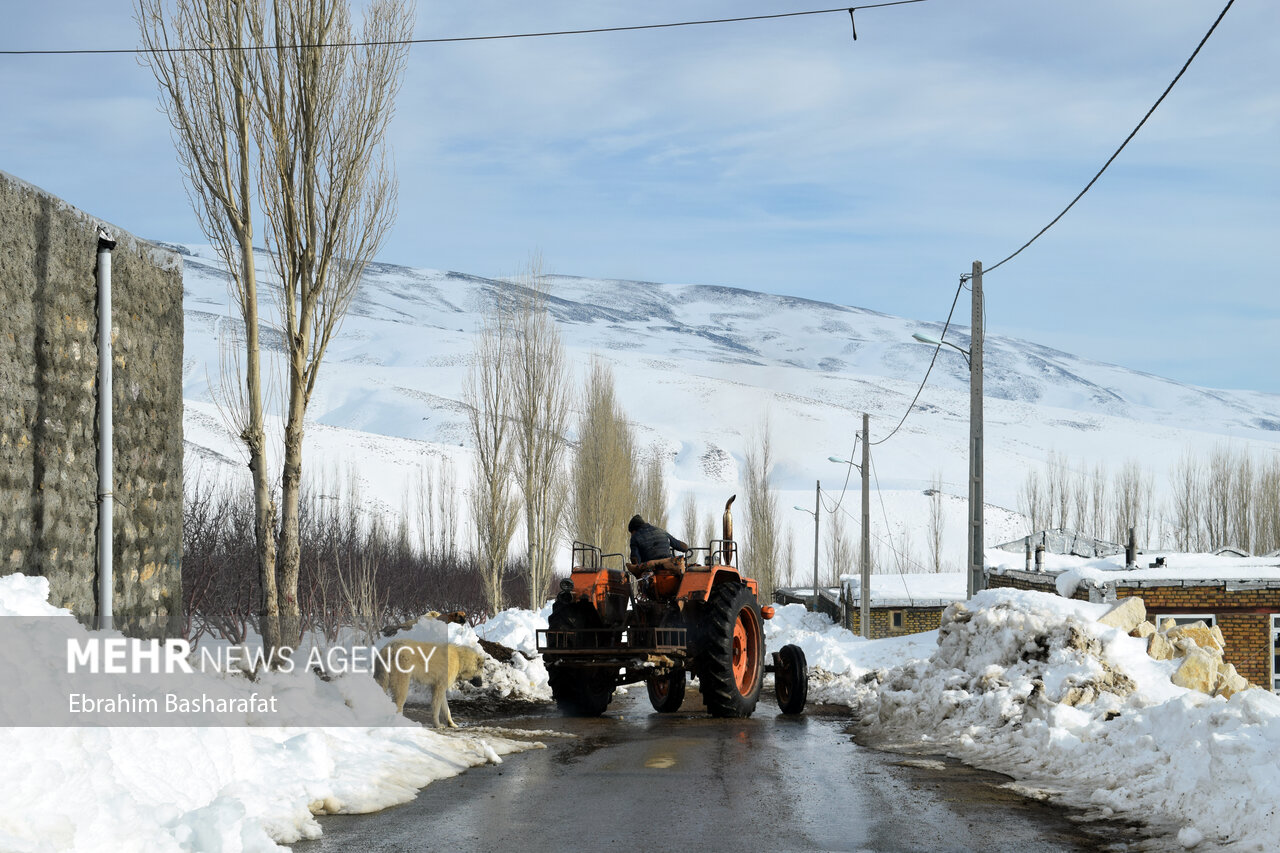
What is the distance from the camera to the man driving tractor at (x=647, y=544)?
15.0 m

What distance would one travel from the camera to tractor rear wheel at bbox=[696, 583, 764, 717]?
13.7 m

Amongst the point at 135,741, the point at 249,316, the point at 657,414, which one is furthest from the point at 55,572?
the point at 657,414

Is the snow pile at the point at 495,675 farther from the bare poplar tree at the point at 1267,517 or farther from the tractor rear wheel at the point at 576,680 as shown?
the bare poplar tree at the point at 1267,517

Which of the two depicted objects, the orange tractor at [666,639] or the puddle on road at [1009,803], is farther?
the orange tractor at [666,639]

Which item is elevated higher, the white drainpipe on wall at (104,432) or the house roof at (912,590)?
the white drainpipe on wall at (104,432)

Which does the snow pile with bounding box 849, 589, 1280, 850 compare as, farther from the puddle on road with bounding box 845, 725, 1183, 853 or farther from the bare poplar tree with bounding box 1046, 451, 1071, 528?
the bare poplar tree with bounding box 1046, 451, 1071, 528

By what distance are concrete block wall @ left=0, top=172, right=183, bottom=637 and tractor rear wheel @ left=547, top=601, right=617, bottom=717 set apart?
475 cm

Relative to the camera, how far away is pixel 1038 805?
8.33 meters

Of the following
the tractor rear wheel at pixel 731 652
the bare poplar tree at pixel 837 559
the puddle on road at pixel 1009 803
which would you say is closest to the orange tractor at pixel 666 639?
the tractor rear wheel at pixel 731 652

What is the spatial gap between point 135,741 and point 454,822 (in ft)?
6.11

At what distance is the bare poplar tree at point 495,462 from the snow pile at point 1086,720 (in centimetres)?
1873

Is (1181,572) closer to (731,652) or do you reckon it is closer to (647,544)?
(647,544)

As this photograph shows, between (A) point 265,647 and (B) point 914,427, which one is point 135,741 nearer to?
(A) point 265,647

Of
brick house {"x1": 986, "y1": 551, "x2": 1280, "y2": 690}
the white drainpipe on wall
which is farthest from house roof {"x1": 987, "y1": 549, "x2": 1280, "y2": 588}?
the white drainpipe on wall
